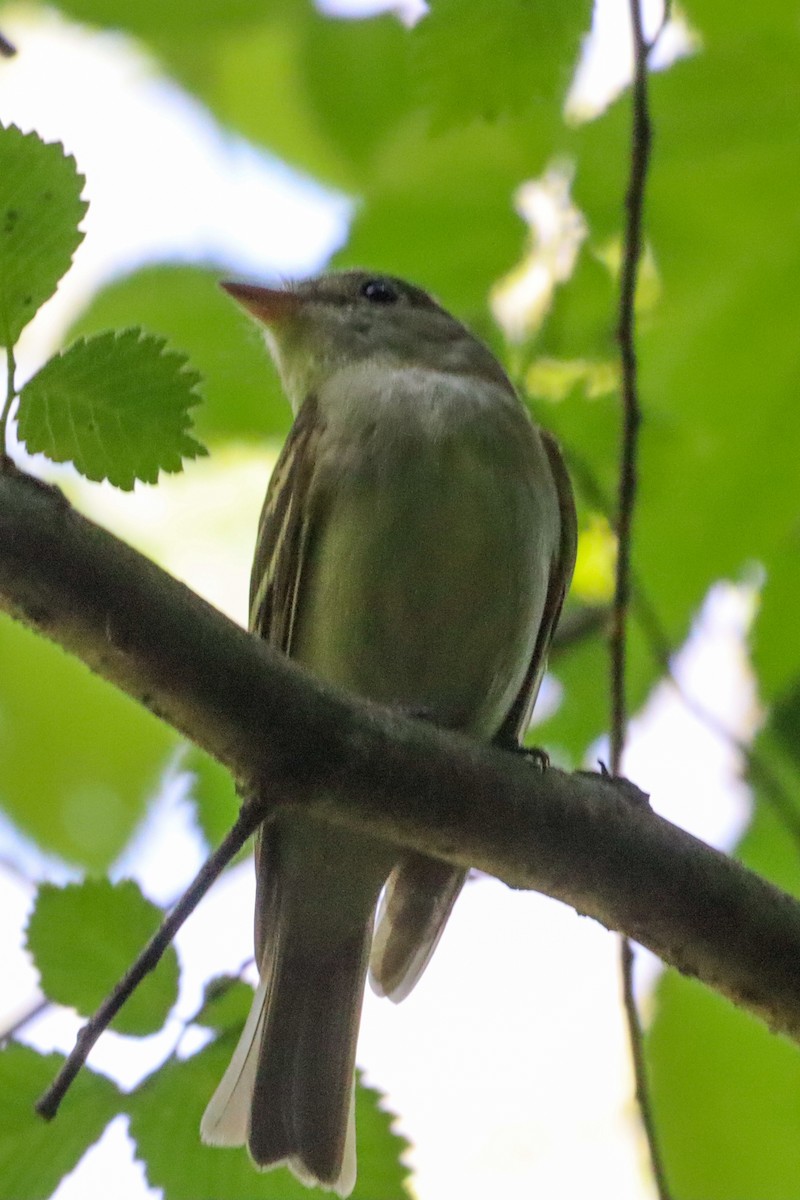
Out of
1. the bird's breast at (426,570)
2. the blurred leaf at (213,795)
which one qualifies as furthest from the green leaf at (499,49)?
the blurred leaf at (213,795)

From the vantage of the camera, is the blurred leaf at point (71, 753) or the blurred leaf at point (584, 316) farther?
the blurred leaf at point (71, 753)

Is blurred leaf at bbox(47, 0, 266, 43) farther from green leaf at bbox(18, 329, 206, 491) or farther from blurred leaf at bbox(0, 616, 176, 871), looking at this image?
blurred leaf at bbox(0, 616, 176, 871)

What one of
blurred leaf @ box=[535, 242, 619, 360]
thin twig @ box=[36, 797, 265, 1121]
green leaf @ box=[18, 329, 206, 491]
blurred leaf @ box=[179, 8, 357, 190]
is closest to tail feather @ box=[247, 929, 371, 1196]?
thin twig @ box=[36, 797, 265, 1121]

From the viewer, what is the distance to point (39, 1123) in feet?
7.88

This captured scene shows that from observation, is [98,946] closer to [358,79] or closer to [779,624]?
[779,624]

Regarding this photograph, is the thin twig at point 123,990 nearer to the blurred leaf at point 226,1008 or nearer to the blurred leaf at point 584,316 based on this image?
the blurred leaf at point 226,1008

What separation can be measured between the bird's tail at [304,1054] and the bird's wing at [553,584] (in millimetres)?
697

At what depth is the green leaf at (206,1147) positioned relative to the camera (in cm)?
246

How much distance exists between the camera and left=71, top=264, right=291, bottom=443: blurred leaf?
3.55 m

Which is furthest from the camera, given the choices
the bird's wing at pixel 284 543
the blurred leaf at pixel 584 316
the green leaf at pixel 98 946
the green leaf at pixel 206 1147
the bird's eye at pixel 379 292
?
the bird's eye at pixel 379 292

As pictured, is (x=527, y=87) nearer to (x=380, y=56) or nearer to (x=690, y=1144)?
(x=380, y=56)

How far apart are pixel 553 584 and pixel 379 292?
129 cm

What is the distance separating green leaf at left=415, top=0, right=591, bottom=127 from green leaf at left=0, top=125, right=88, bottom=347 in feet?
2.93

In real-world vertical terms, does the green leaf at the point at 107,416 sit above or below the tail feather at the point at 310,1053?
below
